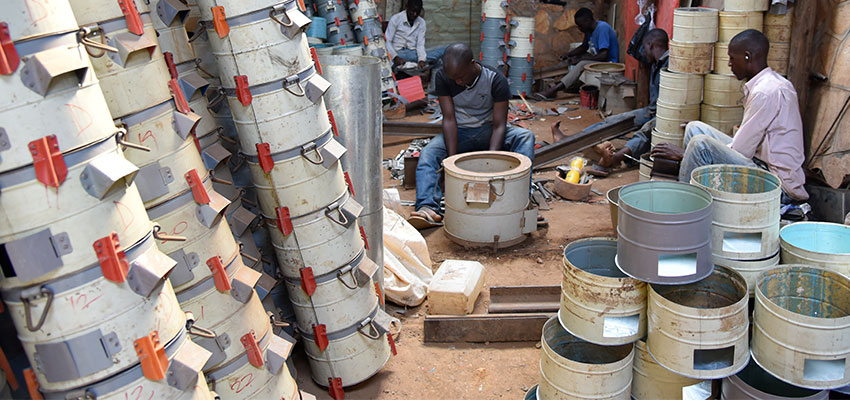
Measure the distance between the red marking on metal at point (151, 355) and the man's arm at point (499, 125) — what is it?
13.8 feet

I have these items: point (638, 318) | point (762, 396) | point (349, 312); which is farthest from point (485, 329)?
point (762, 396)

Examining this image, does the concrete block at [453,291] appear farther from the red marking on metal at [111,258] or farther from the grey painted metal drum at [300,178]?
the red marking on metal at [111,258]

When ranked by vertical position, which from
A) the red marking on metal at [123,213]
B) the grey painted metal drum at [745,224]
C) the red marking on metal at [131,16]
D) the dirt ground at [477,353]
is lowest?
the dirt ground at [477,353]

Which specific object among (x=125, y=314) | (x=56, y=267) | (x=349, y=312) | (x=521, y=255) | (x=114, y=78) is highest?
(x=114, y=78)

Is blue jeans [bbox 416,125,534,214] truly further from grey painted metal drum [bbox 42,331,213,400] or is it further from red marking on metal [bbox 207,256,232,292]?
grey painted metal drum [bbox 42,331,213,400]

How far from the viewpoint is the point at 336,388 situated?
3.80 m

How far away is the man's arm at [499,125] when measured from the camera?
612 cm

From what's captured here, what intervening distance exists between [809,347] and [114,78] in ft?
10.2

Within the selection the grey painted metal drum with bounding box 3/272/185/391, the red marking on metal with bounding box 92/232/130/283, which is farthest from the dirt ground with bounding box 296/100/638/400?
the red marking on metal with bounding box 92/232/130/283

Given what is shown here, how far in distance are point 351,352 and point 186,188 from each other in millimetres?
1449

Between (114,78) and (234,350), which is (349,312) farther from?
(114,78)

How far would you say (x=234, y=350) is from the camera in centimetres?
306

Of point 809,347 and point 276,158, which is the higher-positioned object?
point 276,158

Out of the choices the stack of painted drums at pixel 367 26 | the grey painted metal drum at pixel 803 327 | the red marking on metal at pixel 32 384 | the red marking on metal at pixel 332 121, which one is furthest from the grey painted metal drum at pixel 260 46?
the stack of painted drums at pixel 367 26
